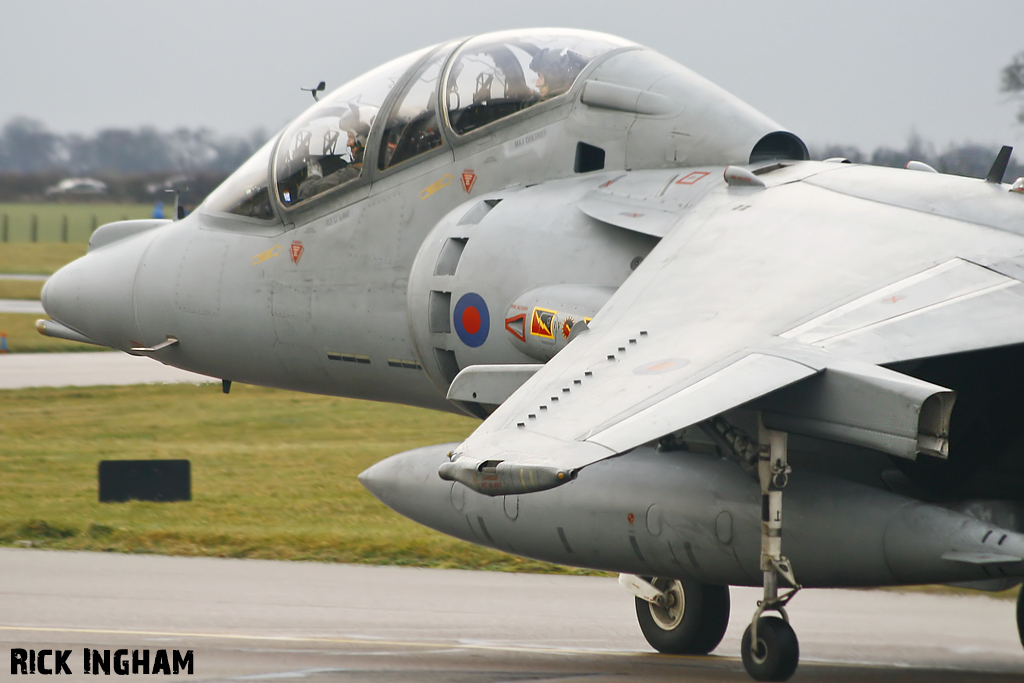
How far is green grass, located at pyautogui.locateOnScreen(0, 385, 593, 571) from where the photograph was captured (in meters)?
11.8

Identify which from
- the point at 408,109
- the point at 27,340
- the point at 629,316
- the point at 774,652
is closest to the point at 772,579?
the point at 774,652

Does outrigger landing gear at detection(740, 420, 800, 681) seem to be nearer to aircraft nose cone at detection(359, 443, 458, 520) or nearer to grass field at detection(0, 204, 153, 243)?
aircraft nose cone at detection(359, 443, 458, 520)

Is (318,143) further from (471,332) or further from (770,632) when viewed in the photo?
(770,632)

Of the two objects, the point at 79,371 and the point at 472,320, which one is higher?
the point at 472,320

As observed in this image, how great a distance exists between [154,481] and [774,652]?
894 cm

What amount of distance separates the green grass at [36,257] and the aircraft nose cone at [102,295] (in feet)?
125

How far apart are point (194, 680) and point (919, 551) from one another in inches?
157

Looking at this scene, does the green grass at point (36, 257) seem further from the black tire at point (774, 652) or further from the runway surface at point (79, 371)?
the black tire at point (774, 652)

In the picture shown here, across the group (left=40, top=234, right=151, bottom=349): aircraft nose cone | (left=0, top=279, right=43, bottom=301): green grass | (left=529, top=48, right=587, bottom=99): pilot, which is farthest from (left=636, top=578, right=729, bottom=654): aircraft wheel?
(left=0, top=279, right=43, bottom=301): green grass

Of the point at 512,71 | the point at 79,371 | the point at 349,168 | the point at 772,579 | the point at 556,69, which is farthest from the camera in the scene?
the point at 79,371

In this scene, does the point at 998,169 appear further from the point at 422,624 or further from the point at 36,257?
the point at 36,257

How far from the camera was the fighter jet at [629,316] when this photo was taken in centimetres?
551

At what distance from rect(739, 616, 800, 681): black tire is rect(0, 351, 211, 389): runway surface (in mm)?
16890

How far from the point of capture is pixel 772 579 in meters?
5.99
